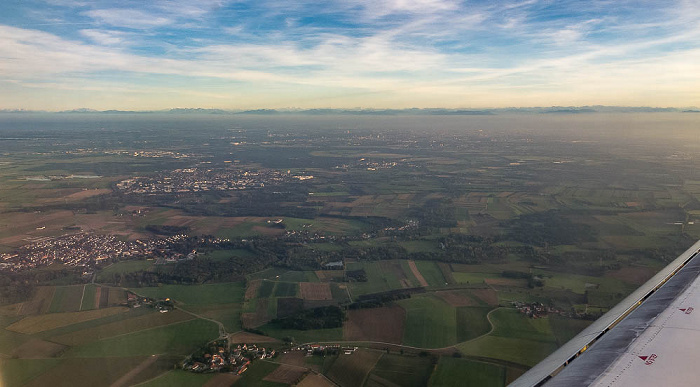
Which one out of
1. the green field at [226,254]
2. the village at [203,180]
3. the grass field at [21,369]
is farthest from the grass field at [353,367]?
the village at [203,180]

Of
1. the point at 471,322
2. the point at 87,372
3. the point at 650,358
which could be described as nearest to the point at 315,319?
the point at 471,322

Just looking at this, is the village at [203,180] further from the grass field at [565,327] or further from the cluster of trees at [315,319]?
the grass field at [565,327]

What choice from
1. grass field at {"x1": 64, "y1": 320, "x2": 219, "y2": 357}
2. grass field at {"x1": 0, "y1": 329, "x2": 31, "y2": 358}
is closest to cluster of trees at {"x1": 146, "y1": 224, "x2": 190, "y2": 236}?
grass field at {"x1": 0, "y1": 329, "x2": 31, "y2": 358}

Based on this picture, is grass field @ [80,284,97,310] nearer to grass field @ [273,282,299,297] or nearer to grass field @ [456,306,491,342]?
grass field @ [273,282,299,297]

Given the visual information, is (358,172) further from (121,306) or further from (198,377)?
(198,377)

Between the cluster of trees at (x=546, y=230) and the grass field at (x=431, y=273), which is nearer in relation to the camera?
the grass field at (x=431, y=273)

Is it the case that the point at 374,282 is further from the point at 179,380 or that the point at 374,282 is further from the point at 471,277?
the point at 179,380

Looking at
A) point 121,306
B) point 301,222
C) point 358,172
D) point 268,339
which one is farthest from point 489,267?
point 358,172
